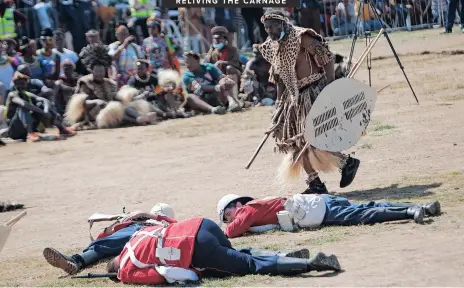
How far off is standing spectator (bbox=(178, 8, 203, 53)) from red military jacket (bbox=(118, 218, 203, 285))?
1585cm

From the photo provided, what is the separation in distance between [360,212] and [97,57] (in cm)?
1007

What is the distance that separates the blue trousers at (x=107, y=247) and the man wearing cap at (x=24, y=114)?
28.4 feet

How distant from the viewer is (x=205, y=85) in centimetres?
1911

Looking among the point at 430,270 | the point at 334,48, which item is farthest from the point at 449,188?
the point at 334,48

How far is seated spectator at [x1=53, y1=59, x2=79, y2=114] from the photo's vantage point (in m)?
19.0

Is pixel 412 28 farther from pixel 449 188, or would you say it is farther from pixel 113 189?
pixel 449 188

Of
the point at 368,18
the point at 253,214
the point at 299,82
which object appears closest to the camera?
the point at 253,214

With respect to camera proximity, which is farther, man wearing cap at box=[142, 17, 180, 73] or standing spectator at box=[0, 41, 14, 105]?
man wearing cap at box=[142, 17, 180, 73]

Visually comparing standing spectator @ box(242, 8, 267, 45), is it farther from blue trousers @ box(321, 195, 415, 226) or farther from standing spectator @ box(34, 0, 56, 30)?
blue trousers @ box(321, 195, 415, 226)

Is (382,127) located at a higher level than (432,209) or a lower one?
lower

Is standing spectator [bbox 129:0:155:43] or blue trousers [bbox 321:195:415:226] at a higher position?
standing spectator [bbox 129:0:155:43]

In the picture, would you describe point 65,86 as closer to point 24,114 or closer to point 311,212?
point 24,114

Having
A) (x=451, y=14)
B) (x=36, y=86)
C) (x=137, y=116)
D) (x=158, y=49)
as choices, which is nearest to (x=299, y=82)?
(x=137, y=116)

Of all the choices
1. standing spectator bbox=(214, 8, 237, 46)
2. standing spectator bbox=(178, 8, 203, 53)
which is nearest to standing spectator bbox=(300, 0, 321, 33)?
standing spectator bbox=(214, 8, 237, 46)
